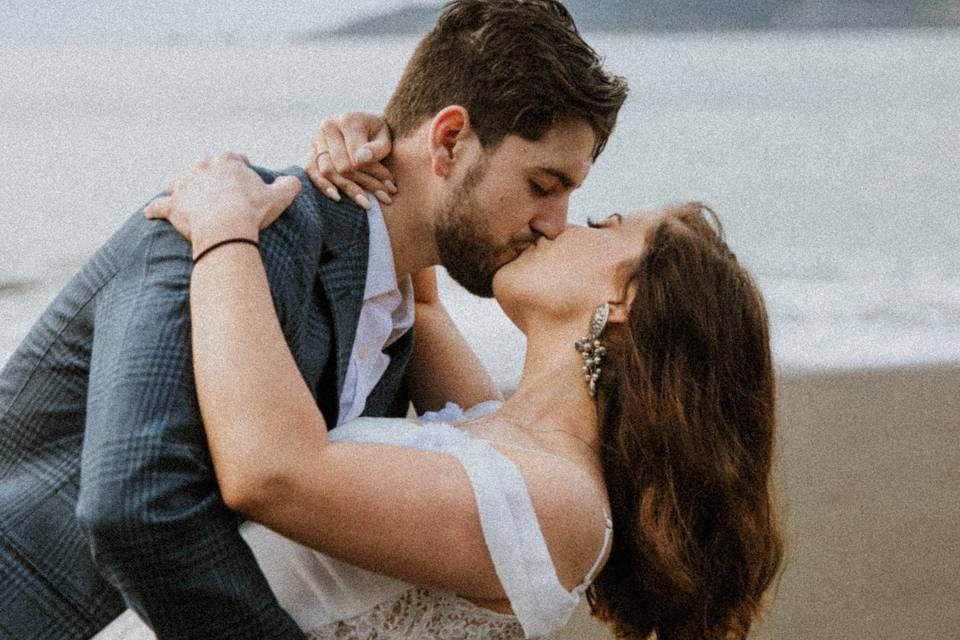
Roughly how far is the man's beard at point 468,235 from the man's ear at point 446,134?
→ 52 mm

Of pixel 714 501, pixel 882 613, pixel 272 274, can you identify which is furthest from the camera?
pixel 882 613

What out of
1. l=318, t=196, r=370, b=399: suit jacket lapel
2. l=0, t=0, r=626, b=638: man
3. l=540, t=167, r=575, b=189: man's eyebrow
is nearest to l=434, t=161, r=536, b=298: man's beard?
l=0, t=0, r=626, b=638: man

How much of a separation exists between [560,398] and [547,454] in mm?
200

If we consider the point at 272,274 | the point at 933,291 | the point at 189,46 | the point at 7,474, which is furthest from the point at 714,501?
the point at 189,46

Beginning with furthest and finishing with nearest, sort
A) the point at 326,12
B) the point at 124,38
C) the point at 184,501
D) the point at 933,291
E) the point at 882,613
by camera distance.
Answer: the point at 326,12
the point at 124,38
the point at 933,291
the point at 882,613
the point at 184,501

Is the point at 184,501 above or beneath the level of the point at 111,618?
above

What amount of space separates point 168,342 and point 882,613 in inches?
99.3

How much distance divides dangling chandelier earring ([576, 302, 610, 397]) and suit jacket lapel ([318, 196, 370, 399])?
0.43 m

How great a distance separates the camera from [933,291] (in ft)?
25.2

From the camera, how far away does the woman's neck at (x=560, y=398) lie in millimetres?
2150

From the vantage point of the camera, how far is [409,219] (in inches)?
90.3

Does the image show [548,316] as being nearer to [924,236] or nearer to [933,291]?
[933,291]

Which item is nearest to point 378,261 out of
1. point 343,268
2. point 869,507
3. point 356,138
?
point 343,268

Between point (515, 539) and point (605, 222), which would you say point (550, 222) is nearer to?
point (605, 222)
